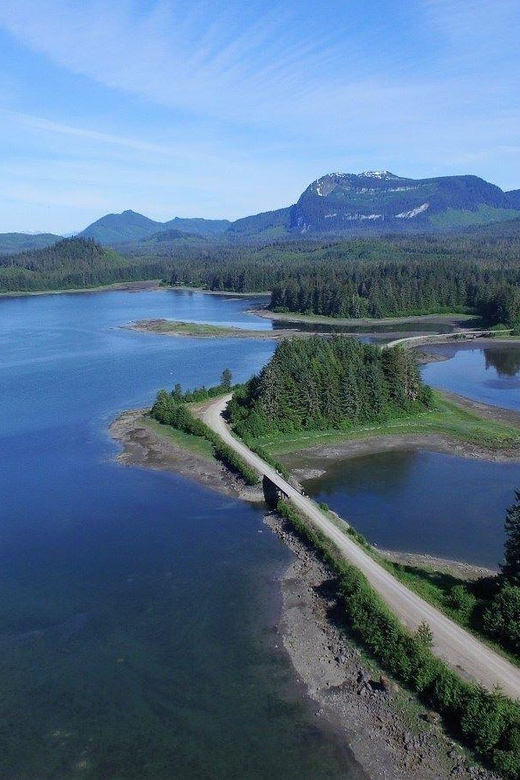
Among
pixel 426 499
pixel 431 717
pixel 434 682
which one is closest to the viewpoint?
pixel 431 717

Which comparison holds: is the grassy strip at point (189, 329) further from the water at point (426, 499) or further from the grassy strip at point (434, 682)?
the grassy strip at point (434, 682)

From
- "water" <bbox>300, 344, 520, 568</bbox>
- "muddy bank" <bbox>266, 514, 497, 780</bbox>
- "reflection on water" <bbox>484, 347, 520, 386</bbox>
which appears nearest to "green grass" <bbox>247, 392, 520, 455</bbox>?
"water" <bbox>300, 344, 520, 568</bbox>

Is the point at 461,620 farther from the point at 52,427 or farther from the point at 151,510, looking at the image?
the point at 52,427

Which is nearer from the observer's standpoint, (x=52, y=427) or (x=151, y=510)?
(x=151, y=510)

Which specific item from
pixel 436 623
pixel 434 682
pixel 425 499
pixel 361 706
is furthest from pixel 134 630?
pixel 425 499

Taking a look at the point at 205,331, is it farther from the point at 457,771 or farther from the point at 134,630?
the point at 457,771

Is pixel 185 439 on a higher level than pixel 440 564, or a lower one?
higher

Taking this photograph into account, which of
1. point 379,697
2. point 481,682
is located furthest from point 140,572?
point 481,682
